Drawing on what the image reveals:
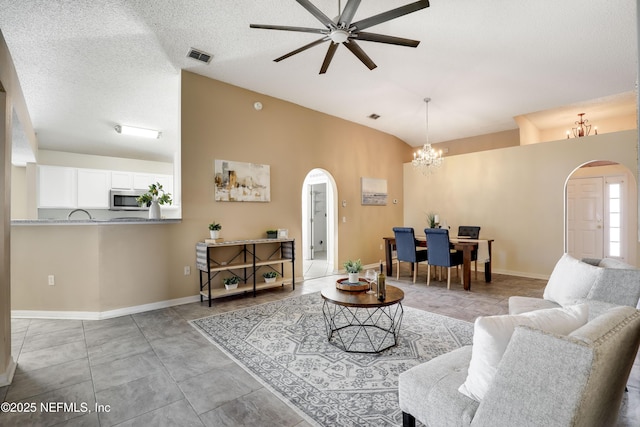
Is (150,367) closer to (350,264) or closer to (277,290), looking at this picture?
(350,264)

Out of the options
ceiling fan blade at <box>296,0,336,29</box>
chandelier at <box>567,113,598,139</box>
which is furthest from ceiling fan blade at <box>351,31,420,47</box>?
chandelier at <box>567,113,598,139</box>

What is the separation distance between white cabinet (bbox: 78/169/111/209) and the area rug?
436 centimetres

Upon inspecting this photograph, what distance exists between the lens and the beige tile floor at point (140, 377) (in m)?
1.87

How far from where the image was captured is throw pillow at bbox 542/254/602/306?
2.40 meters

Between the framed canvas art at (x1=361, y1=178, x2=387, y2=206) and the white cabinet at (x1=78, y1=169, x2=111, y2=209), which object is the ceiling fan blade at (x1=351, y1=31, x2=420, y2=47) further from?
the white cabinet at (x1=78, y1=169, x2=111, y2=209)

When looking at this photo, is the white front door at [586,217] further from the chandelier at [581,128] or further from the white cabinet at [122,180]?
the white cabinet at [122,180]

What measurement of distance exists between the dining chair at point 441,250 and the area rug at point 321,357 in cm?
139

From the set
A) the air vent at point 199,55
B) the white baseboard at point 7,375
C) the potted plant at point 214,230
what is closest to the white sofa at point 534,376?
the white baseboard at point 7,375

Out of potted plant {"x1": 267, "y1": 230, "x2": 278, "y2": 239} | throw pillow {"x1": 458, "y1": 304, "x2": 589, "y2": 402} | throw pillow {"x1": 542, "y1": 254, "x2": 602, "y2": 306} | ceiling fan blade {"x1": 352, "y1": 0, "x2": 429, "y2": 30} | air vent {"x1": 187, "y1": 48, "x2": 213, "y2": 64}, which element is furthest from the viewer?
potted plant {"x1": 267, "y1": 230, "x2": 278, "y2": 239}

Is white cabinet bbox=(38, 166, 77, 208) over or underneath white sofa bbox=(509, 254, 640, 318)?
over

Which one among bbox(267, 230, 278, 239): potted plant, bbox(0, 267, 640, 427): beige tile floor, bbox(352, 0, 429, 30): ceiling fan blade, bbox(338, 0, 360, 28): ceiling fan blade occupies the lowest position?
bbox(0, 267, 640, 427): beige tile floor

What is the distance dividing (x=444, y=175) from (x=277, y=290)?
4.68m

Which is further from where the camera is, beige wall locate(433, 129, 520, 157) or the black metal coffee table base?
beige wall locate(433, 129, 520, 157)

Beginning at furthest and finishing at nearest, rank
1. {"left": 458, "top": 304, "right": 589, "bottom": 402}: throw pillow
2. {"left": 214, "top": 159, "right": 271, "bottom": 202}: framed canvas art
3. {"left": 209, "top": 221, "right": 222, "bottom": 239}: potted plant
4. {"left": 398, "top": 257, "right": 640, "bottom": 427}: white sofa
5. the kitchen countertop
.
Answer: {"left": 214, "top": 159, "right": 271, "bottom": 202}: framed canvas art, {"left": 209, "top": 221, "right": 222, "bottom": 239}: potted plant, the kitchen countertop, {"left": 458, "top": 304, "right": 589, "bottom": 402}: throw pillow, {"left": 398, "top": 257, "right": 640, "bottom": 427}: white sofa
